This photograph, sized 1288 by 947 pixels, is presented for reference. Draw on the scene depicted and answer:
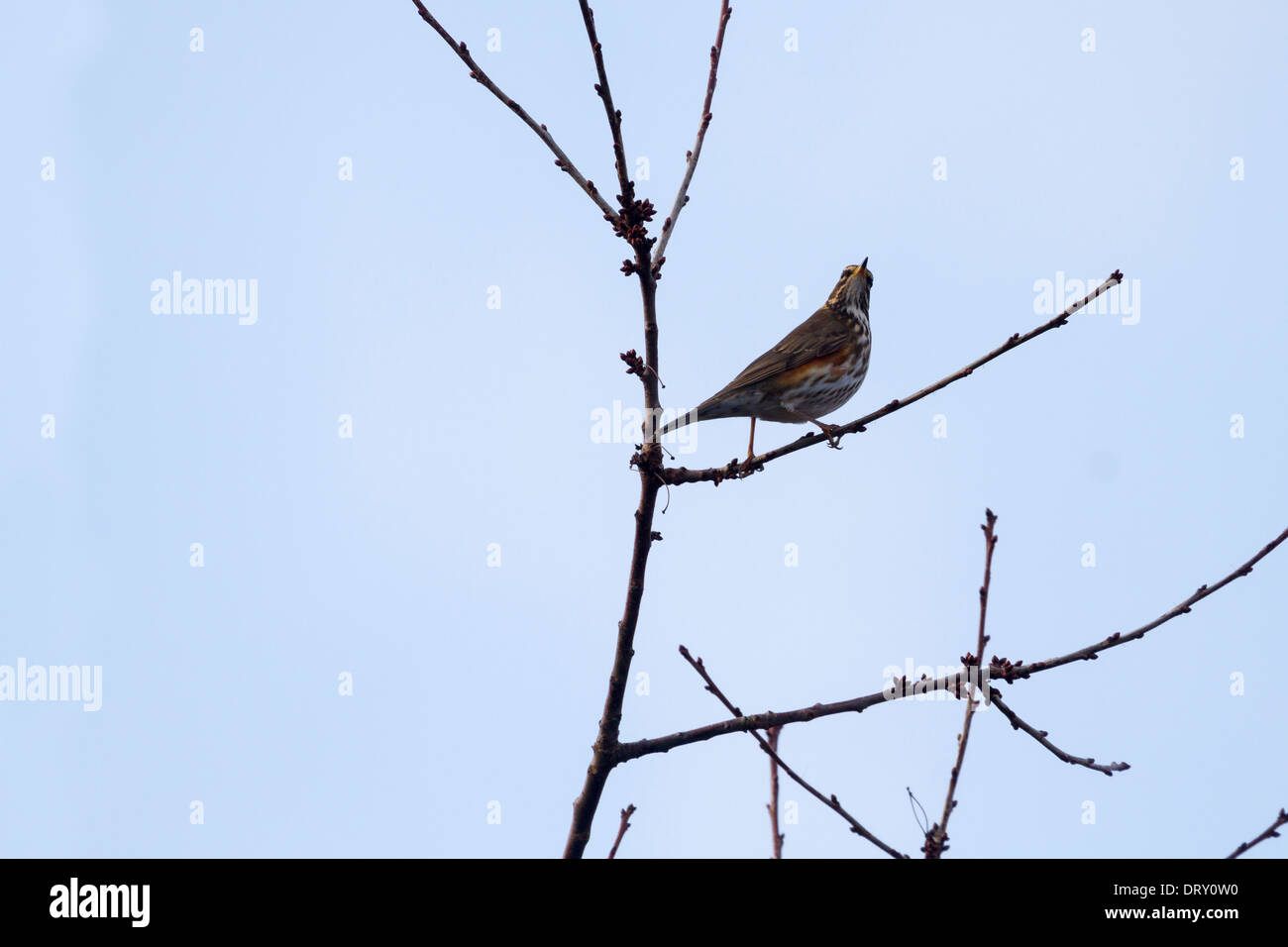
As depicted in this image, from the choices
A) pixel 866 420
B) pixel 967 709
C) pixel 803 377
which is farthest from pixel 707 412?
pixel 967 709

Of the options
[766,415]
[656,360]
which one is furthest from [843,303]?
[656,360]

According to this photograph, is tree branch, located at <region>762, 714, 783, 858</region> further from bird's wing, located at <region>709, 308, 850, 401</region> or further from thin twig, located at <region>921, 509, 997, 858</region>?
bird's wing, located at <region>709, 308, 850, 401</region>

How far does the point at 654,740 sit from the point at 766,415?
428 centimetres

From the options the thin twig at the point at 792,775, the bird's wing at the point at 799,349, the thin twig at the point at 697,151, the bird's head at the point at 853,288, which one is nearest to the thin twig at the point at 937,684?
the thin twig at the point at 792,775

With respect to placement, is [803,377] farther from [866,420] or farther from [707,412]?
[866,420]

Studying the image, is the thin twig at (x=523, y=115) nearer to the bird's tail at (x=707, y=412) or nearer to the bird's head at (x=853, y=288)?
the bird's tail at (x=707, y=412)

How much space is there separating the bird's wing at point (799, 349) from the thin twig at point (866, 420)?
257 centimetres

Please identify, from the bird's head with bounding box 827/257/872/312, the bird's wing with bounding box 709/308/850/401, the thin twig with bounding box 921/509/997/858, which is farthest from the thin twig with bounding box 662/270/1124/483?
the bird's head with bounding box 827/257/872/312

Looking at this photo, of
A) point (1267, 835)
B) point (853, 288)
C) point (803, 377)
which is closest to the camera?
point (1267, 835)

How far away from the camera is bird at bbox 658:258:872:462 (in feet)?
27.7

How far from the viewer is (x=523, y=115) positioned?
15.9 ft

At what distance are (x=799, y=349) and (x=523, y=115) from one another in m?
4.80

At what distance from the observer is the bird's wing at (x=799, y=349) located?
8539mm
